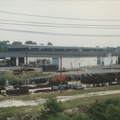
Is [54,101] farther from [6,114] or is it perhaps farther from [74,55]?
[74,55]

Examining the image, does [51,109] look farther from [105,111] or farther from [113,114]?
[113,114]

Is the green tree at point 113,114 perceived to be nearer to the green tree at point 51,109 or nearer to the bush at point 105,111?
the bush at point 105,111

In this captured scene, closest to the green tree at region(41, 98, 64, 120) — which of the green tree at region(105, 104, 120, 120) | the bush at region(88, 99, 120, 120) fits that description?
the bush at region(88, 99, 120, 120)

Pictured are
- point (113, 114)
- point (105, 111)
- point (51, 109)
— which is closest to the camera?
point (113, 114)

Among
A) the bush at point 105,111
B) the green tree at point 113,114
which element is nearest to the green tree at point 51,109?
the bush at point 105,111

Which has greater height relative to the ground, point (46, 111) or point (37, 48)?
point (37, 48)

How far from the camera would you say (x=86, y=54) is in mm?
73375

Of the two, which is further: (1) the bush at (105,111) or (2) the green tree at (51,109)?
(2) the green tree at (51,109)

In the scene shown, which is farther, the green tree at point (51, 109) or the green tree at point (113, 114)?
the green tree at point (51, 109)

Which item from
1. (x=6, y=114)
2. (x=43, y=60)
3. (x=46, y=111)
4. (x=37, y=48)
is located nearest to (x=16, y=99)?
(x=6, y=114)

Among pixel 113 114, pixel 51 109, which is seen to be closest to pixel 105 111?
pixel 113 114

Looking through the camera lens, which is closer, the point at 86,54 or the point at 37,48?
the point at 86,54

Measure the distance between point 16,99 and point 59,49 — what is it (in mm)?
66590

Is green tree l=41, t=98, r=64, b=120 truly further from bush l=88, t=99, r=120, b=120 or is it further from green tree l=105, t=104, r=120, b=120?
green tree l=105, t=104, r=120, b=120
